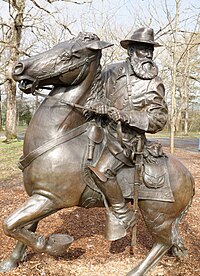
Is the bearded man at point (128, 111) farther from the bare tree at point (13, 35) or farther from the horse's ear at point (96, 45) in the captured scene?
the bare tree at point (13, 35)

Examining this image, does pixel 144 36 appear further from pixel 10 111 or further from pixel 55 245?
pixel 10 111

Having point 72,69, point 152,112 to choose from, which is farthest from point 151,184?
point 72,69

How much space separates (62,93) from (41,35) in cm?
1253

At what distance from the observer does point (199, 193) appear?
7.14 meters

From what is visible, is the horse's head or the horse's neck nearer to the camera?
the horse's head

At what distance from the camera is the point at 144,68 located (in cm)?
278

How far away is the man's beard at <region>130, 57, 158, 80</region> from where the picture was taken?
2.75 m

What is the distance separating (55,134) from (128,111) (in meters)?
0.64

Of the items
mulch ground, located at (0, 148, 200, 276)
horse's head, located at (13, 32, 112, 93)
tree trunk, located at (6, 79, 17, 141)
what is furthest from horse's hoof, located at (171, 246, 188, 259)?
tree trunk, located at (6, 79, 17, 141)

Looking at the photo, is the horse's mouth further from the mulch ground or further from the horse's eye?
the mulch ground

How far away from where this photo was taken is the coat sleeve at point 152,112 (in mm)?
2643

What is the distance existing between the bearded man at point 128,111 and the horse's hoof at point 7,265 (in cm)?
103

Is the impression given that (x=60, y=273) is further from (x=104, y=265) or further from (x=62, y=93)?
(x=62, y=93)

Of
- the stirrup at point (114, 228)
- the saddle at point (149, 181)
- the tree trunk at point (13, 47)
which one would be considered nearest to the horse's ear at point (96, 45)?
the saddle at point (149, 181)
